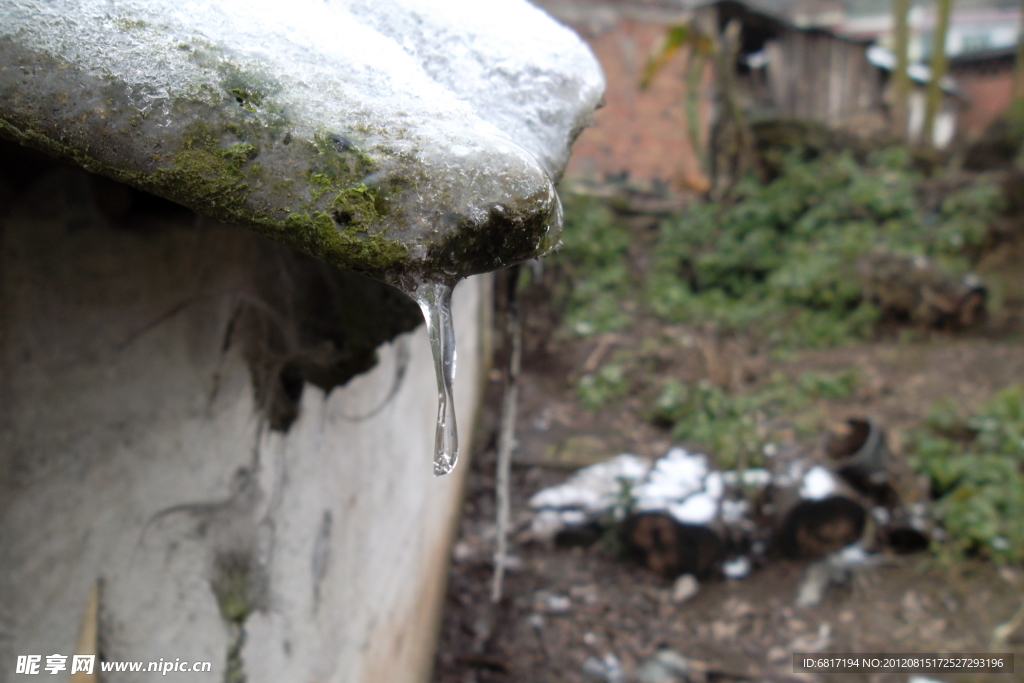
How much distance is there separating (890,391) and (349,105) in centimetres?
479

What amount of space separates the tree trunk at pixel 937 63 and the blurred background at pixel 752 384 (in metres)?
0.04

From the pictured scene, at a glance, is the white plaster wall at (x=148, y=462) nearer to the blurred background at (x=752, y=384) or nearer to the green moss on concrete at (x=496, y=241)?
the green moss on concrete at (x=496, y=241)

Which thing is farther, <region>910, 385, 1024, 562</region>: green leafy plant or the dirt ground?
<region>910, 385, 1024, 562</region>: green leafy plant

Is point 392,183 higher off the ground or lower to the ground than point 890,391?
lower

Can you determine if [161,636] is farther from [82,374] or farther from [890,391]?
[890,391]

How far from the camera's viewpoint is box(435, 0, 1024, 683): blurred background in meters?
2.87

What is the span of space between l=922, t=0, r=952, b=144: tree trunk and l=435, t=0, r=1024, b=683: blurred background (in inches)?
1.4

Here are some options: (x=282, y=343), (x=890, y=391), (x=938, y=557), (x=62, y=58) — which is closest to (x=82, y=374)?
(x=282, y=343)

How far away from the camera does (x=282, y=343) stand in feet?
3.66

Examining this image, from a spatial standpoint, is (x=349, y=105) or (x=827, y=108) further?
(x=827, y=108)

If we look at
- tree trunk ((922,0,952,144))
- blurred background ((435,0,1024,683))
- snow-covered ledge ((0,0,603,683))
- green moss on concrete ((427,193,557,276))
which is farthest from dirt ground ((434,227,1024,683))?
tree trunk ((922,0,952,144))

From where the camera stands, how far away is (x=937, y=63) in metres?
7.86

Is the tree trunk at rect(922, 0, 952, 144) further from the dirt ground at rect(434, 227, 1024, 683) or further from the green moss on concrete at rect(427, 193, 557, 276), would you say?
the green moss on concrete at rect(427, 193, 557, 276)

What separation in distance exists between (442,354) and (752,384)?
14.9ft
